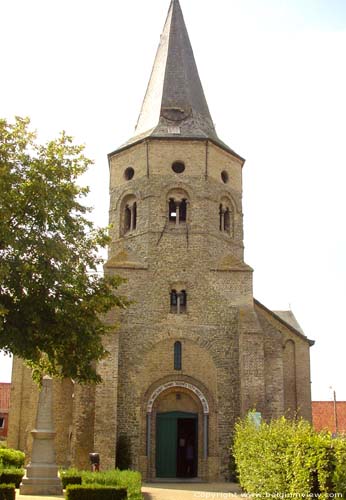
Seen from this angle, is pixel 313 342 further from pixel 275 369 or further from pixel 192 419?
pixel 192 419

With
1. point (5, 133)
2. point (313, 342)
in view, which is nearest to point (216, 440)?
point (313, 342)

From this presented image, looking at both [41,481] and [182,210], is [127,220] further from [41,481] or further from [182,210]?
[41,481]

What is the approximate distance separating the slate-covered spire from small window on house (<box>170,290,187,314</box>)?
732cm

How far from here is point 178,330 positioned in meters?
25.5

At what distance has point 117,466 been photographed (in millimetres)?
23047

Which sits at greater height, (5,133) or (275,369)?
(5,133)

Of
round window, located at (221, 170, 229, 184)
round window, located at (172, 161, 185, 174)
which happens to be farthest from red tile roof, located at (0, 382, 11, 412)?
round window, located at (221, 170, 229, 184)

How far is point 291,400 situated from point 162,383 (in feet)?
22.8

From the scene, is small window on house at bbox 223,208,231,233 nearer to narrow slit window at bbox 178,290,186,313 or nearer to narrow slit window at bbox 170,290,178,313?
narrow slit window at bbox 178,290,186,313

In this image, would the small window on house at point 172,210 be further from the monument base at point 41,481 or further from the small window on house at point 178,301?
the monument base at point 41,481

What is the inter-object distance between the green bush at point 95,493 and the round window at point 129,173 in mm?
16613

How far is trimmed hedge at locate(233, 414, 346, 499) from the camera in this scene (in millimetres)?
11245

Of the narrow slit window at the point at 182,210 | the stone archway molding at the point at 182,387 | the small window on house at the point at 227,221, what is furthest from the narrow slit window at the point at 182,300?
the small window on house at the point at 227,221

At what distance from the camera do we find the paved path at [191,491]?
59.4 feet
